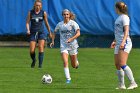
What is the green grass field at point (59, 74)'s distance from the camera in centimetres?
1260

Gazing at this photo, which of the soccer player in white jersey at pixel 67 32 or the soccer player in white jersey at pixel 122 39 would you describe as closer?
the soccer player in white jersey at pixel 122 39

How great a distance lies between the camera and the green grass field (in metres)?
12.6

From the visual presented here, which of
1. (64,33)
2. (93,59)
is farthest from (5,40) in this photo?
(64,33)

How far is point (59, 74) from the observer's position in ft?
53.4

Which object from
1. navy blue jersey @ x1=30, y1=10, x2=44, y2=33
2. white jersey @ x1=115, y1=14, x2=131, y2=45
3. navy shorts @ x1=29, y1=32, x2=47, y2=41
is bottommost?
navy shorts @ x1=29, y1=32, x2=47, y2=41

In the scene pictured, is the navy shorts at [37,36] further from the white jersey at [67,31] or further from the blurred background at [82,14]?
the blurred background at [82,14]

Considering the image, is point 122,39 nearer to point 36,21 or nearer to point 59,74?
point 59,74

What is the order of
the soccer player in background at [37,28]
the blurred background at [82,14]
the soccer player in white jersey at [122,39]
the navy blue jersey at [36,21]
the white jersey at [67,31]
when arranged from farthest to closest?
the blurred background at [82,14] → the navy blue jersey at [36,21] → the soccer player in background at [37,28] → the white jersey at [67,31] → the soccer player in white jersey at [122,39]

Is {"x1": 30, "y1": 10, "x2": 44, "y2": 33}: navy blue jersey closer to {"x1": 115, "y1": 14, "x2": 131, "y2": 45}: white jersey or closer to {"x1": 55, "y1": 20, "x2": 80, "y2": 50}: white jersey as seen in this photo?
{"x1": 55, "y1": 20, "x2": 80, "y2": 50}: white jersey

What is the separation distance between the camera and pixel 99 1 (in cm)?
2894

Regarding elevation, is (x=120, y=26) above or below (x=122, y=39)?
above

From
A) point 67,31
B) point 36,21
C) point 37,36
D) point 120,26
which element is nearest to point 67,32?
point 67,31

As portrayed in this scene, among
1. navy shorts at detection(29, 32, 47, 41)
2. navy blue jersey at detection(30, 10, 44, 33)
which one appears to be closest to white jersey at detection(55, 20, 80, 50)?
navy shorts at detection(29, 32, 47, 41)

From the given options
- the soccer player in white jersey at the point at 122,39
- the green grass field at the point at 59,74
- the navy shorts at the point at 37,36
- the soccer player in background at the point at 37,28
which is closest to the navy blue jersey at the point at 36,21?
the soccer player in background at the point at 37,28
